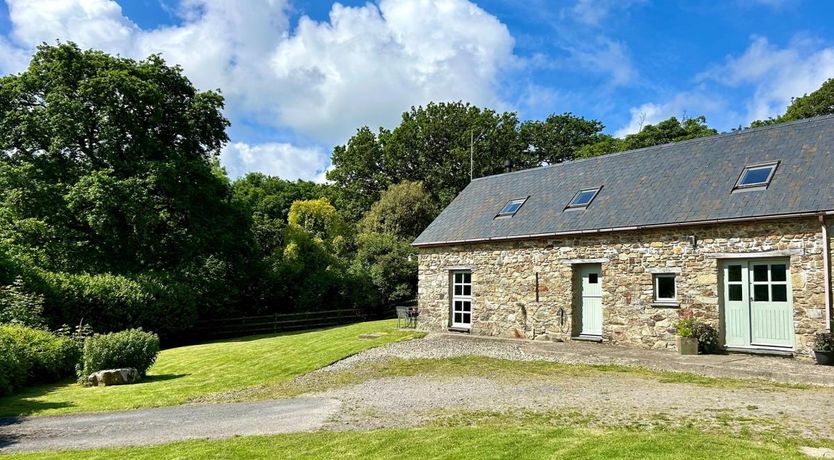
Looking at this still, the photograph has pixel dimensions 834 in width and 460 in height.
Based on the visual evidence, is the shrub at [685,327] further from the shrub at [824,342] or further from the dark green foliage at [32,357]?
the dark green foliage at [32,357]

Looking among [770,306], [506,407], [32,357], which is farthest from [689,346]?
[32,357]

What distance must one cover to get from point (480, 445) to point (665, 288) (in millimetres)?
9670

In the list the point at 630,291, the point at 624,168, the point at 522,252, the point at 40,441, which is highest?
the point at 624,168

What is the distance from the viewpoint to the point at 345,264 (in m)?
34.5

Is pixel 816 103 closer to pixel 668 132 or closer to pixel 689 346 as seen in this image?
pixel 668 132

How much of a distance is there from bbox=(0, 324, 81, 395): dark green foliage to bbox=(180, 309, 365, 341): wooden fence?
993 cm

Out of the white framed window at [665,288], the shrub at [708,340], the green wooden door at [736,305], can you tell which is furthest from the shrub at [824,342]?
the white framed window at [665,288]

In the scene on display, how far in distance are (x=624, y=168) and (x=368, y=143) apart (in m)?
30.7

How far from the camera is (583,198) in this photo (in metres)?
17.1

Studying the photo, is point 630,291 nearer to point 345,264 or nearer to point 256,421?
point 256,421

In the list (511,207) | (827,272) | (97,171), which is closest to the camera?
(827,272)

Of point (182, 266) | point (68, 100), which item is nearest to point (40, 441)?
point (182, 266)

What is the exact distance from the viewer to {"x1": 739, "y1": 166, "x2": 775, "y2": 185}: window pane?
13.4 m

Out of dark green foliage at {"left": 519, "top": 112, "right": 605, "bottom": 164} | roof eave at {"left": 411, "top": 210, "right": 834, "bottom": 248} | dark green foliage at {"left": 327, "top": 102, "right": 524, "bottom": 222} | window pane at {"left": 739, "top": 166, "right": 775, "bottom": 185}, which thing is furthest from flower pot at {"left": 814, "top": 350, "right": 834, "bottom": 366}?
dark green foliage at {"left": 519, "top": 112, "right": 605, "bottom": 164}
